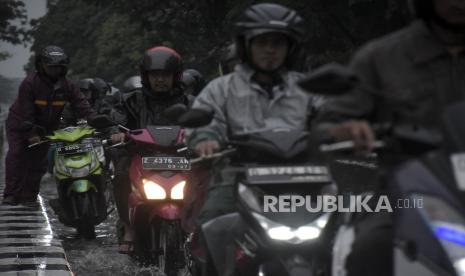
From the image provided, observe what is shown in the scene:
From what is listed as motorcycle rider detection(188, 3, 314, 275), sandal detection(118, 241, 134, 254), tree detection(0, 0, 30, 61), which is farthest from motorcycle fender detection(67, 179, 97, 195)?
tree detection(0, 0, 30, 61)

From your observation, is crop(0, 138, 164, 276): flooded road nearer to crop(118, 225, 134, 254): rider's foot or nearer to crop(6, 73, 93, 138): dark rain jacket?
crop(118, 225, 134, 254): rider's foot

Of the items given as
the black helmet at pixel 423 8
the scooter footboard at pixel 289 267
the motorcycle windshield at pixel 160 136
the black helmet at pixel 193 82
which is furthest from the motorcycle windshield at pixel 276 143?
the black helmet at pixel 193 82

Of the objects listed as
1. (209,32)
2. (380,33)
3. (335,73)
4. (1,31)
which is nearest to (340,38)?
(380,33)

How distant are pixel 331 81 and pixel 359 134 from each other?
20 cm

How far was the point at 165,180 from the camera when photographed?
7965mm

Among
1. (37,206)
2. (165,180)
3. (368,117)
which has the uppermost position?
(368,117)

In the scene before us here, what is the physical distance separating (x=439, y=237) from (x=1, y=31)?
2429 inches

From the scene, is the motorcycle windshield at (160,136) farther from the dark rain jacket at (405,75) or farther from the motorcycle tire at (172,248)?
the dark rain jacket at (405,75)

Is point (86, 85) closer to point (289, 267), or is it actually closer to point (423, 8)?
point (289, 267)

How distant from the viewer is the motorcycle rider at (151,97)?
335 inches

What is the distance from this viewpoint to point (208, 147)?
16.2ft

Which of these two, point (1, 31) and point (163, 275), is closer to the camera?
point (163, 275)

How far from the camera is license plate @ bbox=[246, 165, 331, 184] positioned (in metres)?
4.55

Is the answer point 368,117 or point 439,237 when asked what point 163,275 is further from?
point 439,237
